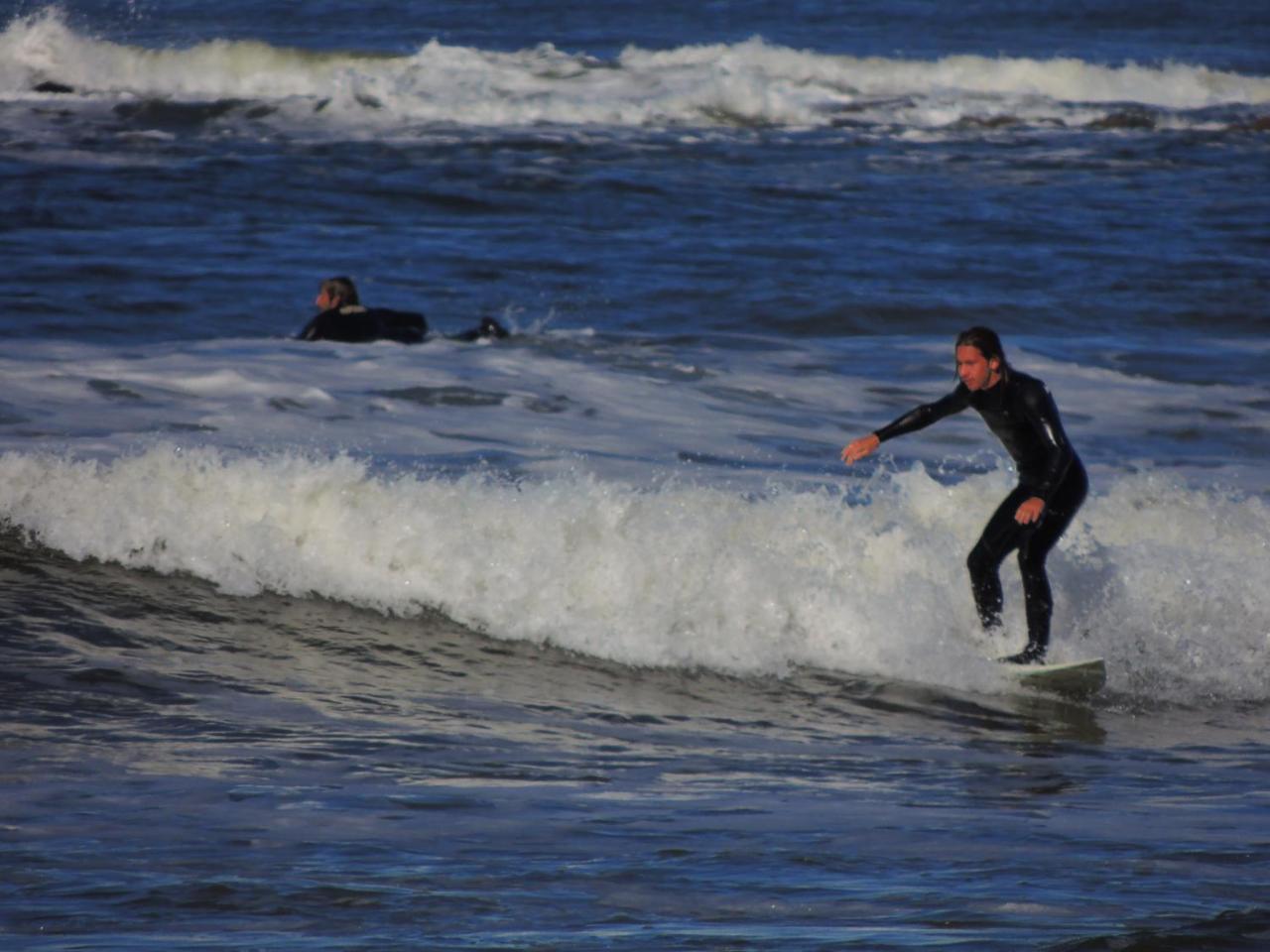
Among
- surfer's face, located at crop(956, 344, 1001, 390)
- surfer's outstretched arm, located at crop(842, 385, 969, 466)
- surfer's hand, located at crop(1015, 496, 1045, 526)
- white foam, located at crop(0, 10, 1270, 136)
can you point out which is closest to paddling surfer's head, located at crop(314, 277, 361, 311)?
surfer's outstretched arm, located at crop(842, 385, 969, 466)

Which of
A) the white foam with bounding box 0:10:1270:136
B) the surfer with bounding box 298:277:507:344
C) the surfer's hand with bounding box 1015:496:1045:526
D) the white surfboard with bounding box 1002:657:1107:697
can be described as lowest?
the white surfboard with bounding box 1002:657:1107:697

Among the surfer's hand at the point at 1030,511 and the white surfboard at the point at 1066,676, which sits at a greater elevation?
the surfer's hand at the point at 1030,511

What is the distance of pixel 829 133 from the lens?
97.8 ft

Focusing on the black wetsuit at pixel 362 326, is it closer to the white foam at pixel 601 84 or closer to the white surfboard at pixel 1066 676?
the white surfboard at pixel 1066 676

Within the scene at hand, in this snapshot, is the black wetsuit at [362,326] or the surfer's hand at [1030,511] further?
the black wetsuit at [362,326]

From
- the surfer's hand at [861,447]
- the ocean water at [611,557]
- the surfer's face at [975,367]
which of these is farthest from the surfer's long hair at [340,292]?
the surfer's face at [975,367]

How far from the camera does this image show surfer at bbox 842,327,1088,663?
813 cm

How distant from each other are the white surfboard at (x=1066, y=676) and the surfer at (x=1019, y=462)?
0.09 m

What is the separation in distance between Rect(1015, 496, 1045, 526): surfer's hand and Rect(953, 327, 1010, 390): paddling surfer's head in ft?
1.91

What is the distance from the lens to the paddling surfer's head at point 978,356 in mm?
8039

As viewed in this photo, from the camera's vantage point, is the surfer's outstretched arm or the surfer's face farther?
the surfer's outstretched arm

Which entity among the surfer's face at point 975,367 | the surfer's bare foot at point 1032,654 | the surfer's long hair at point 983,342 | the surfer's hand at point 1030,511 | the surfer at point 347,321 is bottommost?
the surfer's bare foot at point 1032,654

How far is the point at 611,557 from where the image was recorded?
32.4 feet

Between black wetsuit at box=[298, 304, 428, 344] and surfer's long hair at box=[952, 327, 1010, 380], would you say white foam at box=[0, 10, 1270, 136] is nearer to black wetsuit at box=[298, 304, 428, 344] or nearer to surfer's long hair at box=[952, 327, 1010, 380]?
black wetsuit at box=[298, 304, 428, 344]
